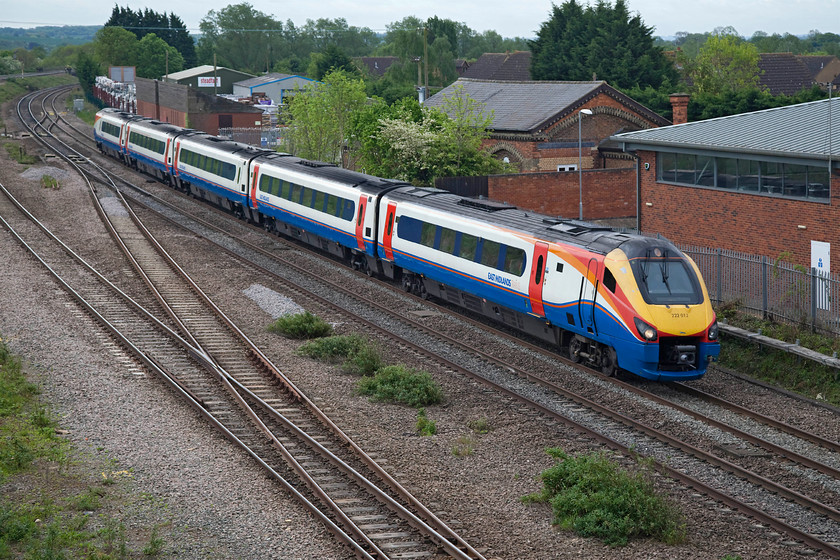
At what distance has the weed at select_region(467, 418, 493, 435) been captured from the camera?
15290mm

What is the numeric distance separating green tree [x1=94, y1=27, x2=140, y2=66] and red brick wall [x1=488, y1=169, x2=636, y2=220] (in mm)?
101317

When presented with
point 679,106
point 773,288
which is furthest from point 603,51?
point 773,288

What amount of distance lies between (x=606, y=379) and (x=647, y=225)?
1137 centimetres

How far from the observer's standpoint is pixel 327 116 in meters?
47.4

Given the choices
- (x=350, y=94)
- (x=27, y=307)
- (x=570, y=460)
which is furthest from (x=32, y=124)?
(x=570, y=460)

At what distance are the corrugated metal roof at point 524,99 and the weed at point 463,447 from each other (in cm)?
2983

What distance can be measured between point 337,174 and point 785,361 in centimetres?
1562

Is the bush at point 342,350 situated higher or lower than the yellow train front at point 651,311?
lower

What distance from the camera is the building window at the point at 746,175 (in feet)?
73.2

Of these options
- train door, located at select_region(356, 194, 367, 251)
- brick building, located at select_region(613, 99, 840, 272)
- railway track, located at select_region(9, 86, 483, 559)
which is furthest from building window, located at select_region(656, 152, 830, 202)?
railway track, located at select_region(9, 86, 483, 559)

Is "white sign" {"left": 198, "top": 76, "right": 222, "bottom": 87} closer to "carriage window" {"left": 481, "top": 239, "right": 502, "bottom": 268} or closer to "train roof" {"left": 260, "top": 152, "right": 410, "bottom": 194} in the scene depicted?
"train roof" {"left": 260, "top": 152, "right": 410, "bottom": 194}

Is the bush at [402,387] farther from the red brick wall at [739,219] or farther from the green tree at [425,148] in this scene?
the green tree at [425,148]

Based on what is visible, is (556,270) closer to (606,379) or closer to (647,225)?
(606,379)

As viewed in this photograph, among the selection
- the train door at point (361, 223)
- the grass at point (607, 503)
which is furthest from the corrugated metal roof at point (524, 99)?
the grass at point (607, 503)
